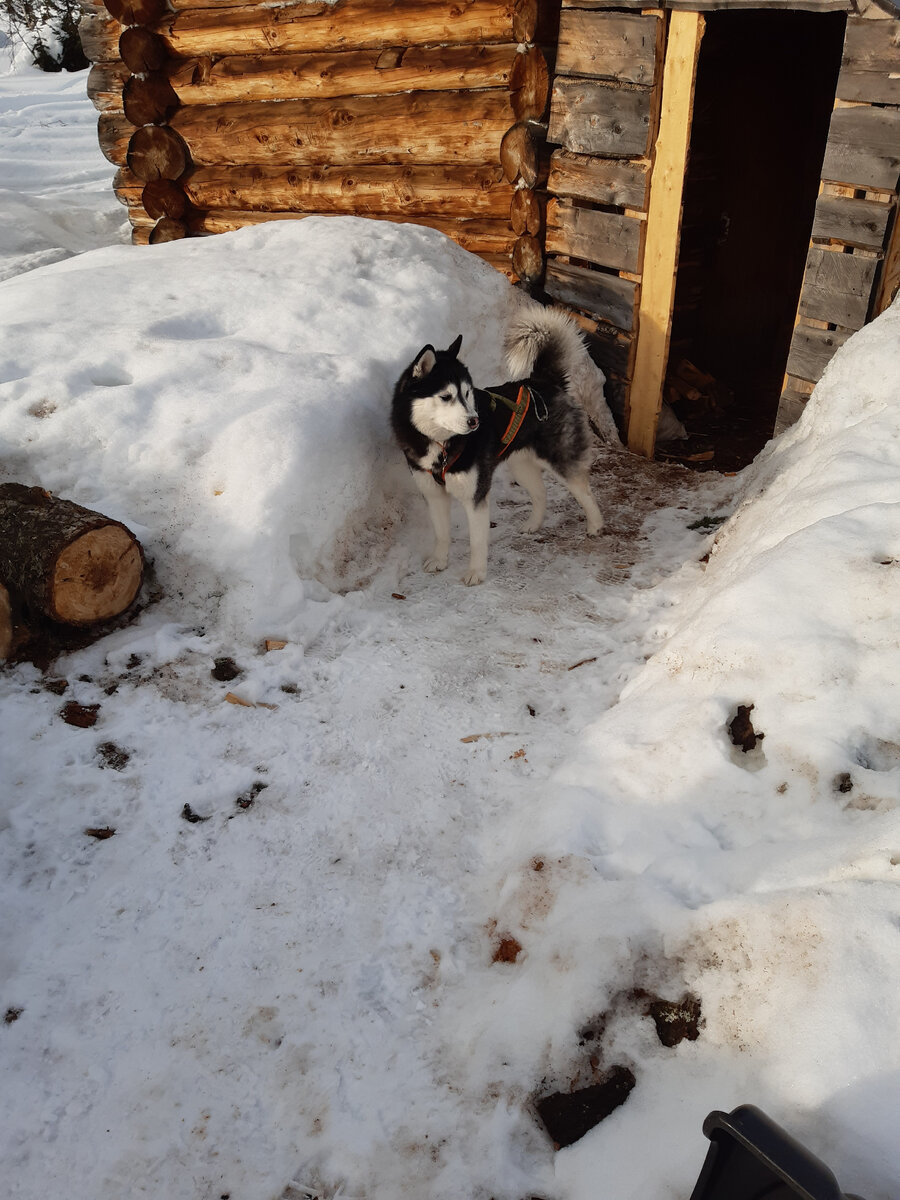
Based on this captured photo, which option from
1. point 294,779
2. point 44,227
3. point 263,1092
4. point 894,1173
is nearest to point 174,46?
point 44,227

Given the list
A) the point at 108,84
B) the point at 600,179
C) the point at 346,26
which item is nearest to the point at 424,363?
the point at 600,179

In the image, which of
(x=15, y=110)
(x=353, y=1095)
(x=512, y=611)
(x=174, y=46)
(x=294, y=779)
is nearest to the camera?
(x=353, y=1095)

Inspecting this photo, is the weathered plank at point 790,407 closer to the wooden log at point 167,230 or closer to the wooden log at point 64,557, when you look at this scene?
the wooden log at point 64,557

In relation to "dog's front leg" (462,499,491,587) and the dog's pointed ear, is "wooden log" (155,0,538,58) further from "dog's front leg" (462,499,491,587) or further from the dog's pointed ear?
"dog's front leg" (462,499,491,587)

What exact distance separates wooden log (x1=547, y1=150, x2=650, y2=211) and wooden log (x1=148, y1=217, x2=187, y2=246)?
3.86 metres

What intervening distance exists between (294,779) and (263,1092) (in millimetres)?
1245

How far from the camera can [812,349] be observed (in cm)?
506

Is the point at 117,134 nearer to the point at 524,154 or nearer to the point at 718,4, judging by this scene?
the point at 524,154

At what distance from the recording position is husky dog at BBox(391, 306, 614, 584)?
445 centimetres

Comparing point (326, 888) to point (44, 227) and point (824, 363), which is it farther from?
point (44, 227)

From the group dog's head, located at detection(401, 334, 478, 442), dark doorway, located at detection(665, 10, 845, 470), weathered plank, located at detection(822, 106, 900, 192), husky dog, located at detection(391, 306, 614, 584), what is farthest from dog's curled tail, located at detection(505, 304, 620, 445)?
dark doorway, located at detection(665, 10, 845, 470)

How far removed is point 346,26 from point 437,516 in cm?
459

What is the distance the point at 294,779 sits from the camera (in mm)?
3434

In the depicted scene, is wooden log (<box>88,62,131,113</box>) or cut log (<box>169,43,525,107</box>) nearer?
cut log (<box>169,43,525,107</box>)
